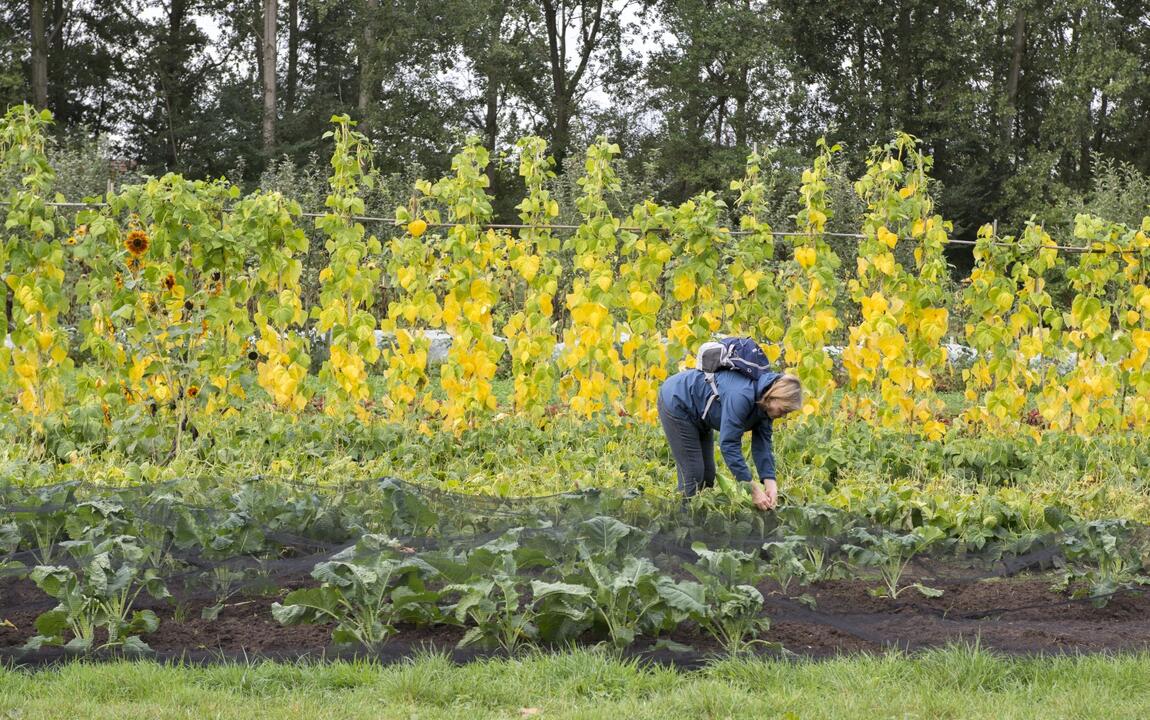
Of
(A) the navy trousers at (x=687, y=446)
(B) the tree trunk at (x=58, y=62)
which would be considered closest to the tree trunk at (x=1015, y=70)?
(B) the tree trunk at (x=58, y=62)

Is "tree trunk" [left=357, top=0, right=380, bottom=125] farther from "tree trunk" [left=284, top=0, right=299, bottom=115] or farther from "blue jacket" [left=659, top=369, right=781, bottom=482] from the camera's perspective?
"blue jacket" [left=659, top=369, right=781, bottom=482]

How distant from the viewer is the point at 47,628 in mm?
3684

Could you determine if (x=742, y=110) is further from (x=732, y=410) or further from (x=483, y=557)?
(x=483, y=557)

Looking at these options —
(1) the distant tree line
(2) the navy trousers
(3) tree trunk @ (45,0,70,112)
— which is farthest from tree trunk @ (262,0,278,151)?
(2) the navy trousers

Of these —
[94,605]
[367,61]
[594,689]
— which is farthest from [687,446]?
[367,61]

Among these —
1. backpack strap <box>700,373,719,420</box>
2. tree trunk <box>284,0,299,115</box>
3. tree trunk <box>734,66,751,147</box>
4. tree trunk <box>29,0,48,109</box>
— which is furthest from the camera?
tree trunk <box>284,0,299,115</box>

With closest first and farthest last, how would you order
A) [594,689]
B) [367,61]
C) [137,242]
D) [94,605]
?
[594,689] < [94,605] < [137,242] < [367,61]

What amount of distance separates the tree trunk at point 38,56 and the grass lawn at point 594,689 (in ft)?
77.3

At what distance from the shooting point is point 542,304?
25.7ft

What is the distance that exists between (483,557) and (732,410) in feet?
5.00

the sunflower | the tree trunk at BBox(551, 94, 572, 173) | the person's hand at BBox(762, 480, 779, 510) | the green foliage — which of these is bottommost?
the green foliage

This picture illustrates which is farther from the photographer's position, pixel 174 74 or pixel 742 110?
pixel 174 74

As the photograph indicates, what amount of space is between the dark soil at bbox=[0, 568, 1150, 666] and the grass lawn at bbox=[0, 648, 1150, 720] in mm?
136

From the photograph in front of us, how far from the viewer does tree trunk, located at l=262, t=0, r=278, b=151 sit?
24.4 m
